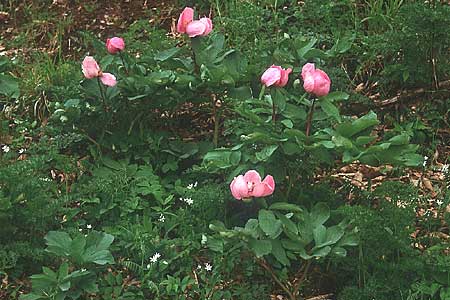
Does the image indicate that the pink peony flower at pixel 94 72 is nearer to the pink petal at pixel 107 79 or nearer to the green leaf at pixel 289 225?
the pink petal at pixel 107 79

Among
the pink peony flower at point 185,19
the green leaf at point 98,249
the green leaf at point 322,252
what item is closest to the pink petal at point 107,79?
the pink peony flower at point 185,19

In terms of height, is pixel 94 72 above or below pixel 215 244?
above

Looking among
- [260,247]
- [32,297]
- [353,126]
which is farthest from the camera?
[353,126]

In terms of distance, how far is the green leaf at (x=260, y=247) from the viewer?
2713mm

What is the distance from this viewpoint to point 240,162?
304 cm

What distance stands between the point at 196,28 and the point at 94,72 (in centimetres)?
44

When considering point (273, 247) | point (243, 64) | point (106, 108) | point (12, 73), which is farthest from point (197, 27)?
point (12, 73)

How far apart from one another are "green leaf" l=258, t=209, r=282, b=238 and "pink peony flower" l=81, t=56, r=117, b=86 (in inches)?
39.3

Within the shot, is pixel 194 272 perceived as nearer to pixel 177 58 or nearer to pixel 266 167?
pixel 266 167

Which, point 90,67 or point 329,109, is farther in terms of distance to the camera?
point 90,67

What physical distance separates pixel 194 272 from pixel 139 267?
0.20m

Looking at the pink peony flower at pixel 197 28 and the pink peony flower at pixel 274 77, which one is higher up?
the pink peony flower at pixel 274 77

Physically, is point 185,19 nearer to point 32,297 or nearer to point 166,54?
point 166,54

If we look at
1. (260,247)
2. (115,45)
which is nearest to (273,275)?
(260,247)
